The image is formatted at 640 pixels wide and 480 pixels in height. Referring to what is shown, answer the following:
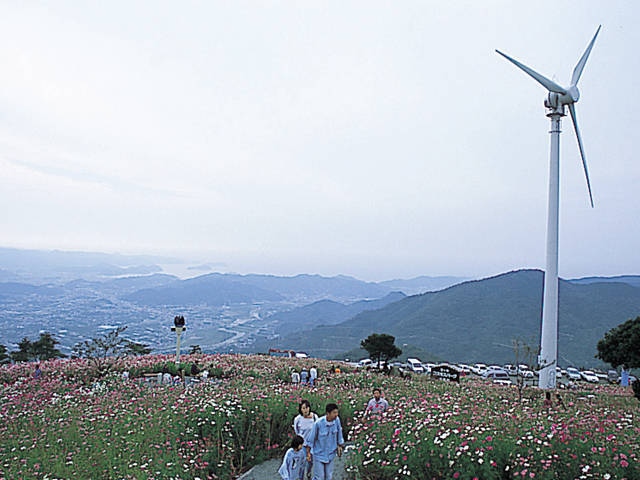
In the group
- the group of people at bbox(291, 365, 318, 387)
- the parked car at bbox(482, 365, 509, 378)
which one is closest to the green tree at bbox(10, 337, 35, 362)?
the group of people at bbox(291, 365, 318, 387)

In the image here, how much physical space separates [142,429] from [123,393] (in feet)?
17.4

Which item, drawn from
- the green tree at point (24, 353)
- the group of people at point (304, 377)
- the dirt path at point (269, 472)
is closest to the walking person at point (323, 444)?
the dirt path at point (269, 472)

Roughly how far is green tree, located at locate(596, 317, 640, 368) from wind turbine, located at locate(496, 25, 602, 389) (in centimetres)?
589

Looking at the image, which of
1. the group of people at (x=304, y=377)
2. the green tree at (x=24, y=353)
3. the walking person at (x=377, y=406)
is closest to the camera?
the walking person at (x=377, y=406)

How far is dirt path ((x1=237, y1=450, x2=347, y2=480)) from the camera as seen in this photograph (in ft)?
29.6

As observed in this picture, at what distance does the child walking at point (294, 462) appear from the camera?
7.62 m

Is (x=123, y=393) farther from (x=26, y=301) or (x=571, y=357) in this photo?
(x=26, y=301)

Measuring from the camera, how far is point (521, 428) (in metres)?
7.84

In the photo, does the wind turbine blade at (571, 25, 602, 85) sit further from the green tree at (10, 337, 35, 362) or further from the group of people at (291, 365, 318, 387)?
the green tree at (10, 337, 35, 362)

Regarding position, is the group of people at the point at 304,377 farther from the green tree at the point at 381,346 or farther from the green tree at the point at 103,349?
the green tree at the point at 381,346

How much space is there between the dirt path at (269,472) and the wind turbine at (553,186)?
62.6 feet

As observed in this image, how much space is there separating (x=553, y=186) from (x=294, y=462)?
22.9 m

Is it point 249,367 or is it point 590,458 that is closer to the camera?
point 590,458

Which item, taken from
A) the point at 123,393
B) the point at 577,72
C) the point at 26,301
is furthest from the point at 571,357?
the point at 26,301
